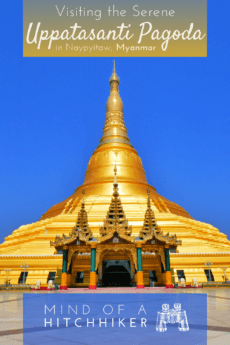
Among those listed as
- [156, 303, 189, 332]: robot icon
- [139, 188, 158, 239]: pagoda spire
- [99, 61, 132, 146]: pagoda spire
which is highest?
[99, 61, 132, 146]: pagoda spire

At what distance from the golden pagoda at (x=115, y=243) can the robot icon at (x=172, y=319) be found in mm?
8090

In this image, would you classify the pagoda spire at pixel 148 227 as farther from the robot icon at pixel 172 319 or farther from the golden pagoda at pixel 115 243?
the robot icon at pixel 172 319

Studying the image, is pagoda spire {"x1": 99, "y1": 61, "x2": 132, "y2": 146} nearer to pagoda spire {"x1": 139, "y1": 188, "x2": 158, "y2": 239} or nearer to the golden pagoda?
the golden pagoda

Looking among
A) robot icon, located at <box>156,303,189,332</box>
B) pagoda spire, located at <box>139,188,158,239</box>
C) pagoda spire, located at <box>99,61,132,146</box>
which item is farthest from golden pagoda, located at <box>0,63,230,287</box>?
robot icon, located at <box>156,303,189,332</box>

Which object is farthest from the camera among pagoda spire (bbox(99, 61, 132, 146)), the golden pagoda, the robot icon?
pagoda spire (bbox(99, 61, 132, 146))

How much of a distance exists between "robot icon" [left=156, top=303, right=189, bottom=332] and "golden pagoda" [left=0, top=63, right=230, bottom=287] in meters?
8.09

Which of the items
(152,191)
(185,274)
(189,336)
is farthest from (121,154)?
(189,336)

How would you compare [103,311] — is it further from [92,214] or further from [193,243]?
[92,214]

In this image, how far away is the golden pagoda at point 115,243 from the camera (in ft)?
45.5

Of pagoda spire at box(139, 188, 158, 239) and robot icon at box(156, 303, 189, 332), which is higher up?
pagoda spire at box(139, 188, 158, 239)

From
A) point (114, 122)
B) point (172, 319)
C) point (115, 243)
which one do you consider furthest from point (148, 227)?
point (114, 122)

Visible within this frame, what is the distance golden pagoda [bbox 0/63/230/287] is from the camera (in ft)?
45.5

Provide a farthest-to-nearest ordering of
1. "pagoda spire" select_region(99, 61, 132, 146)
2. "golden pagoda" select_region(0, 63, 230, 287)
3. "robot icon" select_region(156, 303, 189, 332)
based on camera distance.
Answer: "pagoda spire" select_region(99, 61, 132, 146) → "golden pagoda" select_region(0, 63, 230, 287) → "robot icon" select_region(156, 303, 189, 332)

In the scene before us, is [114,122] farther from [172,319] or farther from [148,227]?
[172,319]
